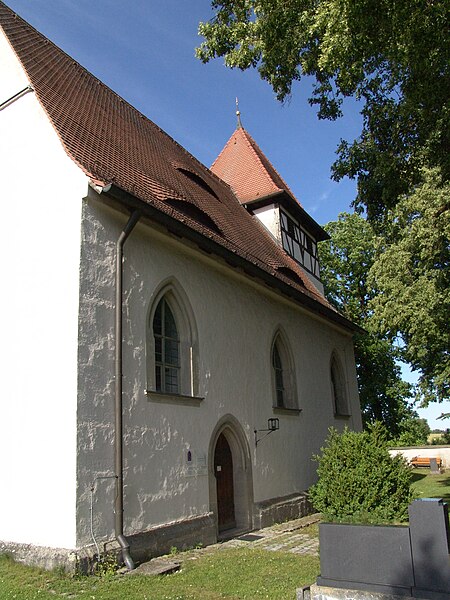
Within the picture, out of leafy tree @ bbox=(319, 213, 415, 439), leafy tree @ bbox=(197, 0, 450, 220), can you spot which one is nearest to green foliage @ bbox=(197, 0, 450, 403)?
leafy tree @ bbox=(197, 0, 450, 220)

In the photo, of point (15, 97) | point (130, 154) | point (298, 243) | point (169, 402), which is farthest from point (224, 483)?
point (298, 243)

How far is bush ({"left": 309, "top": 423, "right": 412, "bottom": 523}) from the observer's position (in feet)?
32.8

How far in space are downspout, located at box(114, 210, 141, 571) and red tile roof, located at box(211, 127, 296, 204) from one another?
10.5 m

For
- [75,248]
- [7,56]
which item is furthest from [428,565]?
[7,56]

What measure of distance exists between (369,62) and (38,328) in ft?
22.9

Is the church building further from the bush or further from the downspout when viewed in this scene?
the bush

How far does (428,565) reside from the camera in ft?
15.9

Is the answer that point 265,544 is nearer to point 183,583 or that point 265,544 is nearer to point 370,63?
point 183,583

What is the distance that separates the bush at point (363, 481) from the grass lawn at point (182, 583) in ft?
9.26

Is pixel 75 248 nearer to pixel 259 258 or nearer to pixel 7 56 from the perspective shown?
pixel 7 56

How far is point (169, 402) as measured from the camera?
8.95m

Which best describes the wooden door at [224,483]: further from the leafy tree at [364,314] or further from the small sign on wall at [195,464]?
the leafy tree at [364,314]

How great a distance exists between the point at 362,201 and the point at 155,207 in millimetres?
4778

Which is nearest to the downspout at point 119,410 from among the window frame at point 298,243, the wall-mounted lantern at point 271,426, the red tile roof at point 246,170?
the wall-mounted lantern at point 271,426
